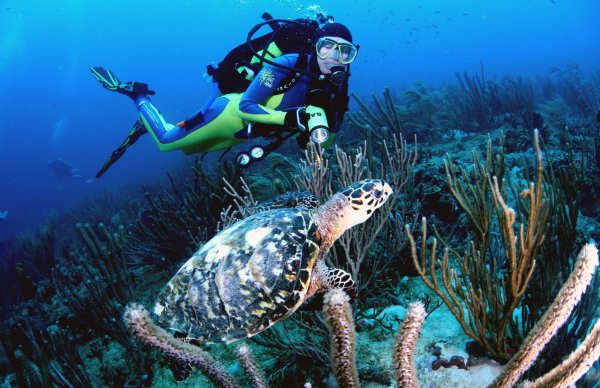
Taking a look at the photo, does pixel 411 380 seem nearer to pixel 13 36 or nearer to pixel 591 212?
pixel 591 212

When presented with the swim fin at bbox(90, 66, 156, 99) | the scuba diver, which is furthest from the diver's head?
the swim fin at bbox(90, 66, 156, 99)

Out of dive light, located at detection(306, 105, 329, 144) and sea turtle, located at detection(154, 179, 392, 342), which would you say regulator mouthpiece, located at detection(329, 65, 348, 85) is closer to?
dive light, located at detection(306, 105, 329, 144)

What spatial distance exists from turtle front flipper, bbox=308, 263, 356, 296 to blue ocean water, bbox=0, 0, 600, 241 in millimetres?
59505

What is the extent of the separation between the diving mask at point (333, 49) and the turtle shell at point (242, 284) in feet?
8.71

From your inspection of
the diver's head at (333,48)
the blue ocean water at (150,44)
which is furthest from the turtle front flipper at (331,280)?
the blue ocean water at (150,44)

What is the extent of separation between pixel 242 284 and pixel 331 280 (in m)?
0.61

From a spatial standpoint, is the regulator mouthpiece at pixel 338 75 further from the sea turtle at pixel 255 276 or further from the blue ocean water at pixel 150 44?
the blue ocean water at pixel 150 44

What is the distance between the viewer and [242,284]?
6.71ft

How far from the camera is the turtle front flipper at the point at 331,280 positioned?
2.14m

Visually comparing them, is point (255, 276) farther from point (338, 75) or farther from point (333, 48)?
point (333, 48)

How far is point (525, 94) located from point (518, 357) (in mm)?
9840

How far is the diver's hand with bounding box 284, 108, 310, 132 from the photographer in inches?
133

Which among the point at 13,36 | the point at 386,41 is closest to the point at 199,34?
the point at 13,36

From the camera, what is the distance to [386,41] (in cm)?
8394
